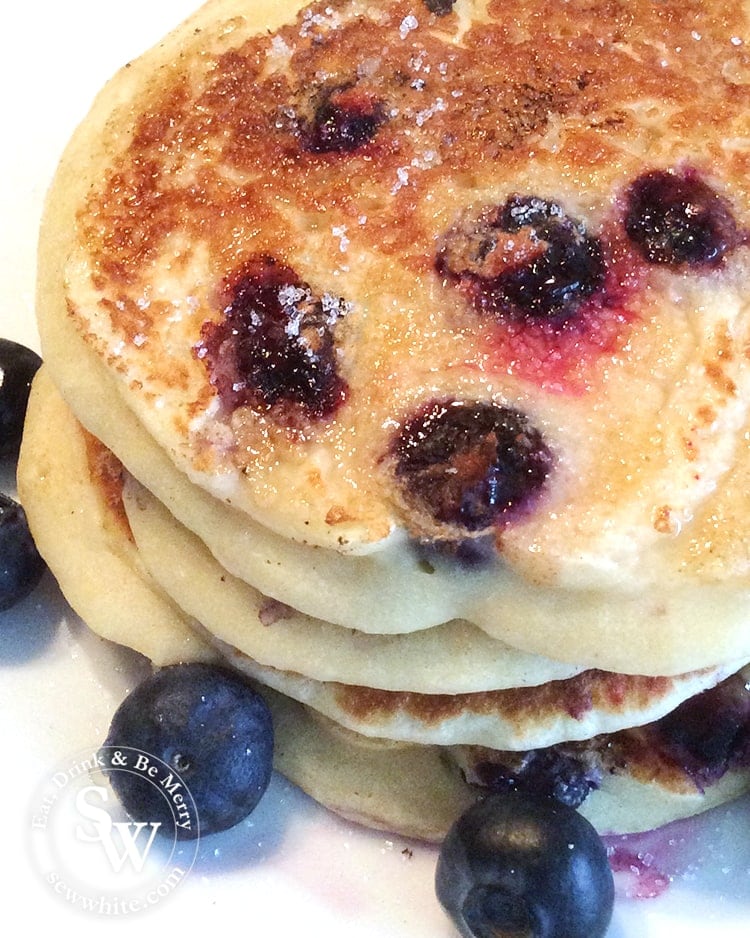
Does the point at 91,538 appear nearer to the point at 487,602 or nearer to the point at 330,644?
the point at 330,644

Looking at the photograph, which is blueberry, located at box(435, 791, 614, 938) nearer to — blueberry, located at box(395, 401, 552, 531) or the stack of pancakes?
the stack of pancakes

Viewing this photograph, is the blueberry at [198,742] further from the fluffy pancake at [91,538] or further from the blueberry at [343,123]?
the blueberry at [343,123]

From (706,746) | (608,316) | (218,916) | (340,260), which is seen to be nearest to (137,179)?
(340,260)

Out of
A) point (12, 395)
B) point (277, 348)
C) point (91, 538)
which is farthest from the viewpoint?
point (12, 395)

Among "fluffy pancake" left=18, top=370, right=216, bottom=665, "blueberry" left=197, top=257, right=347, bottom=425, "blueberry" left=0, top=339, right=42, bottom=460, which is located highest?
"blueberry" left=197, top=257, right=347, bottom=425

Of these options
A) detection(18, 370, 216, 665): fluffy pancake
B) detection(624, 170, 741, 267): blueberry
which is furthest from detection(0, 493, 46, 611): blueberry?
detection(624, 170, 741, 267): blueberry

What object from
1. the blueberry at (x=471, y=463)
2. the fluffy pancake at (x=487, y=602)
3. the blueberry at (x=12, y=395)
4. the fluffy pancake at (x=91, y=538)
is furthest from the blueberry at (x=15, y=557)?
the blueberry at (x=471, y=463)

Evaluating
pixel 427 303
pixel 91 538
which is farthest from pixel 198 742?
pixel 427 303
